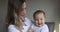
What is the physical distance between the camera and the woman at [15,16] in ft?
3.54

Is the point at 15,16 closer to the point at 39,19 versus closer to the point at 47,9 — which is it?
the point at 39,19

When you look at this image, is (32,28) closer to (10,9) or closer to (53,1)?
(10,9)

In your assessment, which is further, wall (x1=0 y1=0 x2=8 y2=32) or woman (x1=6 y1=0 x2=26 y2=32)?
wall (x1=0 y1=0 x2=8 y2=32)

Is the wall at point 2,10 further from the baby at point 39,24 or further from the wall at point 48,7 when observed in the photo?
the baby at point 39,24

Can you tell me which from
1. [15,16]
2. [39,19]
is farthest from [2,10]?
[39,19]

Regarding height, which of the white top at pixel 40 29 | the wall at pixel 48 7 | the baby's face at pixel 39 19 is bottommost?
the white top at pixel 40 29

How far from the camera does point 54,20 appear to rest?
151 centimetres

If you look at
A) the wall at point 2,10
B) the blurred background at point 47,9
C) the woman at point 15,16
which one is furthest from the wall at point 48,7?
the woman at point 15,16

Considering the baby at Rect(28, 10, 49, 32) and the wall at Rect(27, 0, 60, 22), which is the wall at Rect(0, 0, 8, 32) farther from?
the baby at Rect(28, 10, 49, 32)

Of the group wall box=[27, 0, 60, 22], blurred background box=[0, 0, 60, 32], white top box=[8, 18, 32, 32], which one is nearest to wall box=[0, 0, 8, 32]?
blurred background box=[0, 0, 60, 32]

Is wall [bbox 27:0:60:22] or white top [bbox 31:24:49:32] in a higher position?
wall [bbox 27:0:60:22]

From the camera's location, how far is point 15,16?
44.1 inches

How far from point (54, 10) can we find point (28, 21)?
0.48 meters

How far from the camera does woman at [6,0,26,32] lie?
3.54 feet
